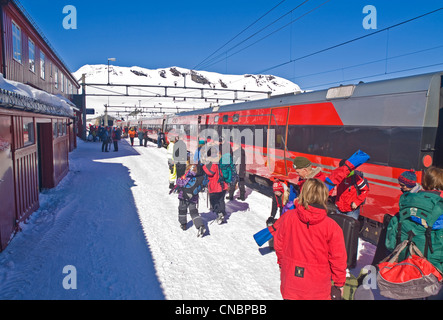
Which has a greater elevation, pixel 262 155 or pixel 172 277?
pixel 262 155

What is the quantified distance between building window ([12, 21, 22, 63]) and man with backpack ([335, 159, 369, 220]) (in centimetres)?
1197

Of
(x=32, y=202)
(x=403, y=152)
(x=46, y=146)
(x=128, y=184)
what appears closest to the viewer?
(x=403, y=152)

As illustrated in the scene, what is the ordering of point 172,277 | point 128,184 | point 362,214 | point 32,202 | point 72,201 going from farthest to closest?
1. point 128,184
2. point 72,201
3. point 32,202
4. point 362,214
5. point 172,277

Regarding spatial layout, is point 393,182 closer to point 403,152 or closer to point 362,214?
point 403,152

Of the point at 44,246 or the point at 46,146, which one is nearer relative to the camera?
the point at 44,246

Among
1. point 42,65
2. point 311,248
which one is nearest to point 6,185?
point 311,248

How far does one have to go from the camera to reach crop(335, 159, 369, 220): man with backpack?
4.37 meters

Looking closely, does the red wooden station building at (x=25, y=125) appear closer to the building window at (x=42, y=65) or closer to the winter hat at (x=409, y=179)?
the building window at (x=42, y=65)

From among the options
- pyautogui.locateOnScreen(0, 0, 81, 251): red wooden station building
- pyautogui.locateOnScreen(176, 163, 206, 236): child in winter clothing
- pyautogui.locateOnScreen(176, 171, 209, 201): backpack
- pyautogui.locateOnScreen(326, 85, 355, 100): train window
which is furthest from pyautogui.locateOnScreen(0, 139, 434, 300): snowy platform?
pyautogui.locateOnScreen(326, 85, 355, 100): train window

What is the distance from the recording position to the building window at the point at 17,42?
34.1 ft

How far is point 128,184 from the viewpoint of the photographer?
9977mm

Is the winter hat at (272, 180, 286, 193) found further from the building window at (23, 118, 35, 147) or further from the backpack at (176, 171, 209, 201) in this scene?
the building window at (23, 118, 35, 147)
